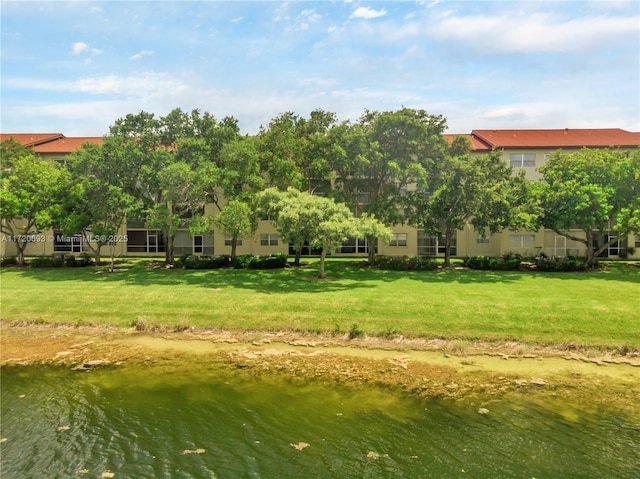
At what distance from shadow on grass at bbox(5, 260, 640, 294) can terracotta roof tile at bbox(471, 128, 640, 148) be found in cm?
1470

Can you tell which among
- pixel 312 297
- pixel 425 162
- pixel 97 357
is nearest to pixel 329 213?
pixel 312 297

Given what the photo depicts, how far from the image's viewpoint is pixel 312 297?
2448cm

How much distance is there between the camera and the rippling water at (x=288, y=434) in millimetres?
9852

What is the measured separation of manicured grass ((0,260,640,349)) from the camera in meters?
20.1

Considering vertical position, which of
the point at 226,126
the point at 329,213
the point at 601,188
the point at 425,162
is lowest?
the point at 329,213

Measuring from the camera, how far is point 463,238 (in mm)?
46875

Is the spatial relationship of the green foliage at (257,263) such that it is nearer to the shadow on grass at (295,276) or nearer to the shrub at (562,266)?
the shadow on grass at (295,276)

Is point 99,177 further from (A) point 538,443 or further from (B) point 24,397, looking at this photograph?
(A) point 538,443

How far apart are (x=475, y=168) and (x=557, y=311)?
14607 millimetres

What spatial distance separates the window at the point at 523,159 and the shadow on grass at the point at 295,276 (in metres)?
13.8

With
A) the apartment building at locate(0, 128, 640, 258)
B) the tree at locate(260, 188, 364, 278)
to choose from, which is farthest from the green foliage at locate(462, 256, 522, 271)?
the tree at locate(260, 188, 364, 278)

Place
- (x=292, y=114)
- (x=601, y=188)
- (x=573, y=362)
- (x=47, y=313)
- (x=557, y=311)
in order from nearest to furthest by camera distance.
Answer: (x=573, y=362) < (x=557, y=311) < (x=47, y=313) < (x=601, y=188) < (x=292, y=114)

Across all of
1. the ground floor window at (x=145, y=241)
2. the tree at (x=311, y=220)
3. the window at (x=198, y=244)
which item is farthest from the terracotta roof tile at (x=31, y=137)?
the tree at (x=311, y=220)

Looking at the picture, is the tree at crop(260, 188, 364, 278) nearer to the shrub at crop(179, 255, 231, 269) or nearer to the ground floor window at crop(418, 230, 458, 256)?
the shrub at crop(179, 255, 231, 269)
